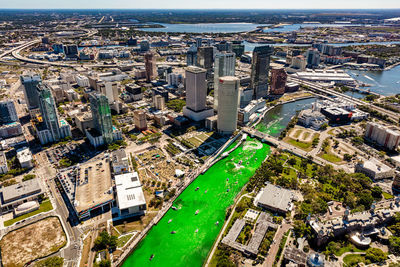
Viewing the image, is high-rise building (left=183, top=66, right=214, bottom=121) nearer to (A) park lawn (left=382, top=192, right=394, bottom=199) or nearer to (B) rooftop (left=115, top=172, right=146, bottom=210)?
(B) rooftop (left=115, top=172, right=146, bottom=210)

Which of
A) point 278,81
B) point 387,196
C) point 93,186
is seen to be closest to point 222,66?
point 278,81

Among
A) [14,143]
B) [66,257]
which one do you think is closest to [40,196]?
[66,257]

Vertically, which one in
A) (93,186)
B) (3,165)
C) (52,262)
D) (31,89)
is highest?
(31,89)

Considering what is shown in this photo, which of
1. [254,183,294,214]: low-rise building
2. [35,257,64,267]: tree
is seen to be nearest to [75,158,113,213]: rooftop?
[35,257,64,267]: tree

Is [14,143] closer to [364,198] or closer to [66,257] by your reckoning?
[66,257]

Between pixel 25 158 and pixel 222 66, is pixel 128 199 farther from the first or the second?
pixel 222 66

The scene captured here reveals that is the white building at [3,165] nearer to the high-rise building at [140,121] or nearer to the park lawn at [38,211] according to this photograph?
the park lawn at [38,211]
